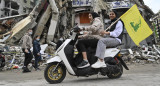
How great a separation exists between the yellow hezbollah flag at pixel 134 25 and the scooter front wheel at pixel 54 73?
228cm

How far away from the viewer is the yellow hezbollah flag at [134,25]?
575 centimetres

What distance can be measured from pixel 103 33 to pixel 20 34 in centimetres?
1293

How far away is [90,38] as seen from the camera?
4914 mm

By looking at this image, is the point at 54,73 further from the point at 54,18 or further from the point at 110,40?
the point at 54,18

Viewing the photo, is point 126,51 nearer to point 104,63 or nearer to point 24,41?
point 24,41

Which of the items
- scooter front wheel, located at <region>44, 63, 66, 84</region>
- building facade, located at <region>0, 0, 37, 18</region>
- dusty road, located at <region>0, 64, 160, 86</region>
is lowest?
dusty road, located at <region>0, 64, 160, 86</region>

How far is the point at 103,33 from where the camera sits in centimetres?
491

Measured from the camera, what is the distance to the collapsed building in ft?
57.9

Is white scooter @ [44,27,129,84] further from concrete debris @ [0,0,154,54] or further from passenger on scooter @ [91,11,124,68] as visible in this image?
concrete debris @ [0,0,154,54]

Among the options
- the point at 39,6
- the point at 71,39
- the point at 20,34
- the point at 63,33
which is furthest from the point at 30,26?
the point at 71,39

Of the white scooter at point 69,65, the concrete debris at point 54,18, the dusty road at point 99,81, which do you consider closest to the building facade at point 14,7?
the concrete debris at point 54,18

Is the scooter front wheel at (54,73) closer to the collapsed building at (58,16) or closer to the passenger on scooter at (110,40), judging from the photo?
the passenger on scooter at (110,40)

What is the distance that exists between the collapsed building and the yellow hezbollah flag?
40.3ft

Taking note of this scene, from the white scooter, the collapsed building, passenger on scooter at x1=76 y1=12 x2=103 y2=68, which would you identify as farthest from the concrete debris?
passenger on scooter at x1=76 y1=12 x2=103 y2=68
